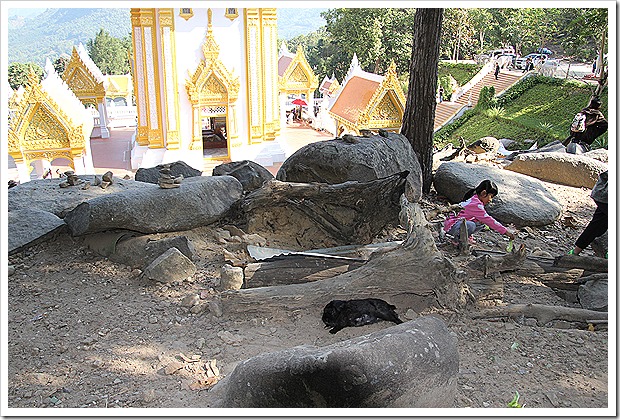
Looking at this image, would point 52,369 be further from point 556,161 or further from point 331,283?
point 556,161

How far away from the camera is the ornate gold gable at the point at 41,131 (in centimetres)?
1280

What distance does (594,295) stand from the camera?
3.74 metres

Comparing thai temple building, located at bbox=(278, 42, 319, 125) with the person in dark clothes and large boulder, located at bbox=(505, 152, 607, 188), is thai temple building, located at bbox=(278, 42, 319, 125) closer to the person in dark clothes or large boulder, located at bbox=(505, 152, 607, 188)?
large boulder, located at bbox=(505, 152, 607, 188)

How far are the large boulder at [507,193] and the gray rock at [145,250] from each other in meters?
3.33

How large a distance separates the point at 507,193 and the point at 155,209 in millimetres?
3883

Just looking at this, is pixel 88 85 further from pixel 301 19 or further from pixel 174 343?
pixel 301 19

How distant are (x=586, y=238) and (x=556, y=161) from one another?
10.5 feet

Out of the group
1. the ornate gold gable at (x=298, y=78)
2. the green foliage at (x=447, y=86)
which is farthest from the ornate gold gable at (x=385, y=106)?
the green foliage at (x=447, y=86)

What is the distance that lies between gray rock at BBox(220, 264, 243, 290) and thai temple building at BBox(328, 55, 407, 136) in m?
9.91

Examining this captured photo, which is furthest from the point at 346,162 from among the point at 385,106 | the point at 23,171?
the point at 23,171

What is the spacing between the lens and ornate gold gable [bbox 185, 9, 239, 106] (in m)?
14.6

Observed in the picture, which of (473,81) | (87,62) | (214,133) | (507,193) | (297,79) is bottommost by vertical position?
(214,133)

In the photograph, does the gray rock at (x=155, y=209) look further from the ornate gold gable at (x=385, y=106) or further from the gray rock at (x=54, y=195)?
the ornate gold gable at (x=385, y=106)

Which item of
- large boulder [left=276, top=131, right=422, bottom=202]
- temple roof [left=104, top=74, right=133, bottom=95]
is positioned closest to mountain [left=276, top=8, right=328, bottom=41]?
temple roof [left=104, top=74, right=133, bottom=95]
